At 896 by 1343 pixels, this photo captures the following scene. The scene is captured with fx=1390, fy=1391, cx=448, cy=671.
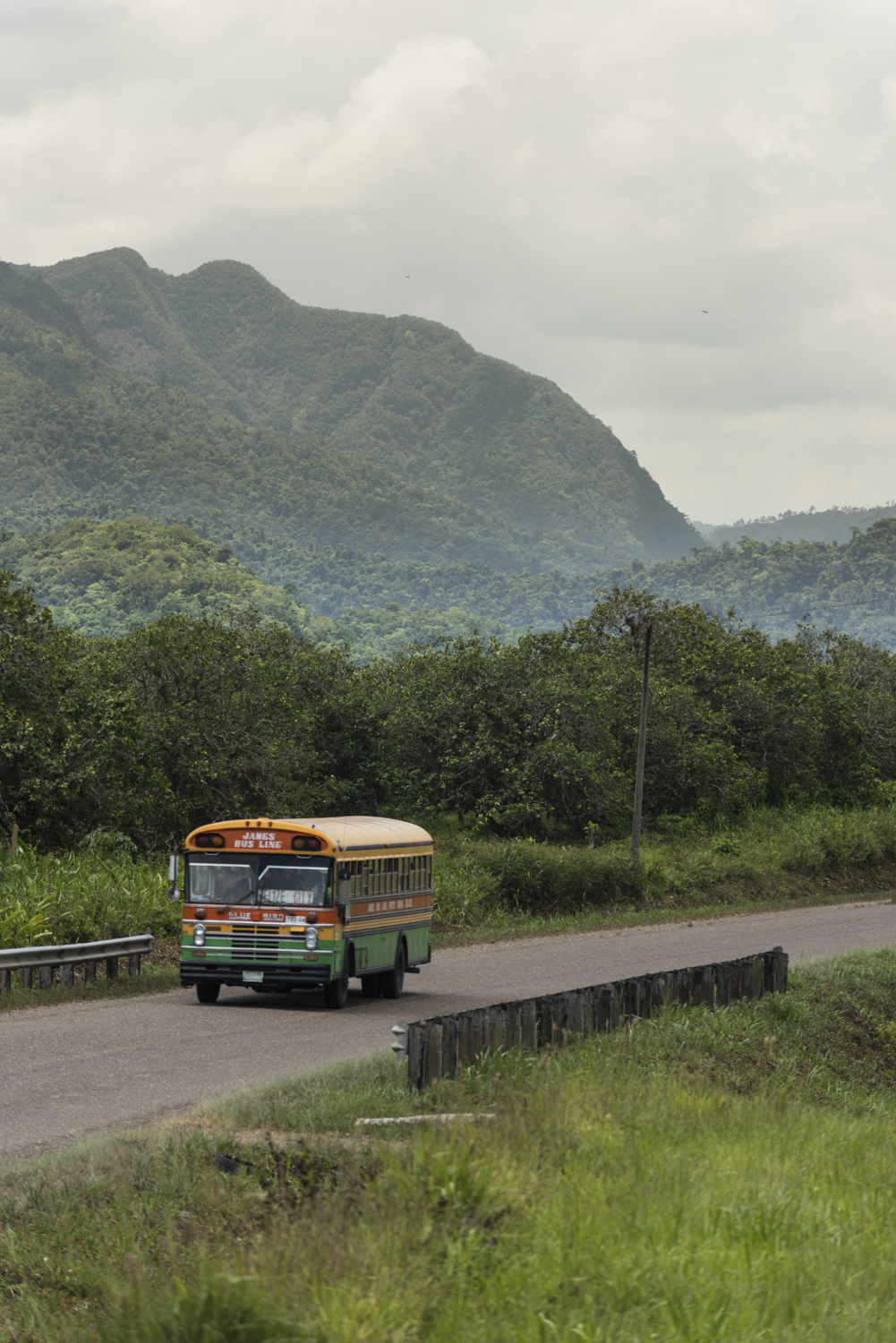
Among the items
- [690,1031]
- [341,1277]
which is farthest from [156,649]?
[341,1277]

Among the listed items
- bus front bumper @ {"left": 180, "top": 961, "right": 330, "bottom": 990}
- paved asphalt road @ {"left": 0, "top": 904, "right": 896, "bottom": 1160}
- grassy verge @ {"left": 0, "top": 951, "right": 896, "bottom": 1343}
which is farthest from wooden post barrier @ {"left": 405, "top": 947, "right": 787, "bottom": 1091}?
bus front bumper @ {"left": 180, "top": 961, "right": 330, "bottom": 990}

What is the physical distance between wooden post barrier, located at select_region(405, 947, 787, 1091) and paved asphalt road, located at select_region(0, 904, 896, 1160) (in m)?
2.43

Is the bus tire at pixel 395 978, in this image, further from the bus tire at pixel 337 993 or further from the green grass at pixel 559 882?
the green grass at pixel 559 882

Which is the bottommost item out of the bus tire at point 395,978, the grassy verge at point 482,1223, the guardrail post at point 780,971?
the bus tire at point 395,978

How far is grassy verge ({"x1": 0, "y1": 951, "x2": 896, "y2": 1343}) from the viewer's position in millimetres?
5086

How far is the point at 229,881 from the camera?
1878 cm

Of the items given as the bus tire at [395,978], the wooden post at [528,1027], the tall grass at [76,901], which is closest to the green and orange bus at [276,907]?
the bus tire at [395,978]

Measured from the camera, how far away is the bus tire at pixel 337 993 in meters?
18.9

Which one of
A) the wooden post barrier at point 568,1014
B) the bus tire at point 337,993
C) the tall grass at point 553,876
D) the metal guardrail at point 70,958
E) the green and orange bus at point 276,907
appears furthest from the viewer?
the tall grass at point 553,876

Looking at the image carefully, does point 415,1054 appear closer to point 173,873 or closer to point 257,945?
point 173,873

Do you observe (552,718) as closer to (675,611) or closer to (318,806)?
(318,806)

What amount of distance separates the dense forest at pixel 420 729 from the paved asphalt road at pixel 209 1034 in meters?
10.1

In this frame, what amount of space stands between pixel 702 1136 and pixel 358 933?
11601mm

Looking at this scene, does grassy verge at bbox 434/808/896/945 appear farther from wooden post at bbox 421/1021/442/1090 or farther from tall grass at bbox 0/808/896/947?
wooden post at bbox 421/1021/442/1090
